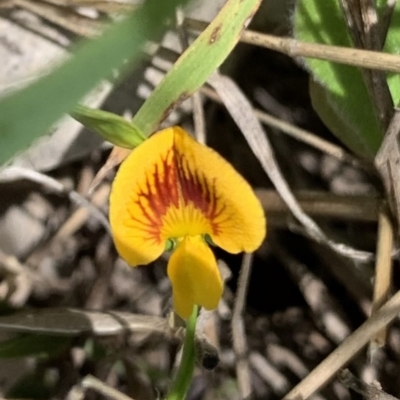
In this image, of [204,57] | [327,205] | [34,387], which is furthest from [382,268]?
[34,387]

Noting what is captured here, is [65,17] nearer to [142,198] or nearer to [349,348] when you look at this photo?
[142,198]

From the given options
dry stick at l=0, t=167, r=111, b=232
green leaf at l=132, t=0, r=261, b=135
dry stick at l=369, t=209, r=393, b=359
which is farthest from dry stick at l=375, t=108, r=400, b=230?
dry stick at l=0, t=167, r=111, b=232

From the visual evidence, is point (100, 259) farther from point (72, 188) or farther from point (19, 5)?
point (19, 5)

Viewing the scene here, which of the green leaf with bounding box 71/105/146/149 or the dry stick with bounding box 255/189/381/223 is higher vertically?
the green leaf with bounding box 71/105/146/149

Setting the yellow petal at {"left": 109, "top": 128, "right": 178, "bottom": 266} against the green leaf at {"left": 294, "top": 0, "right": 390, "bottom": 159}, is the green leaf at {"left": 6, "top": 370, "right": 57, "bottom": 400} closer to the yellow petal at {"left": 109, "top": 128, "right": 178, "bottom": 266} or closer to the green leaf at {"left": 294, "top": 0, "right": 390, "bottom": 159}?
the yellow petal at {"left": 109, "top": 128, "right": 178, "bottom": 266}

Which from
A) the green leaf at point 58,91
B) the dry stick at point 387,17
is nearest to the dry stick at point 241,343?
the dry stick at point 387,17

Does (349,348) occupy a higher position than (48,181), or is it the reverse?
(48,181)
